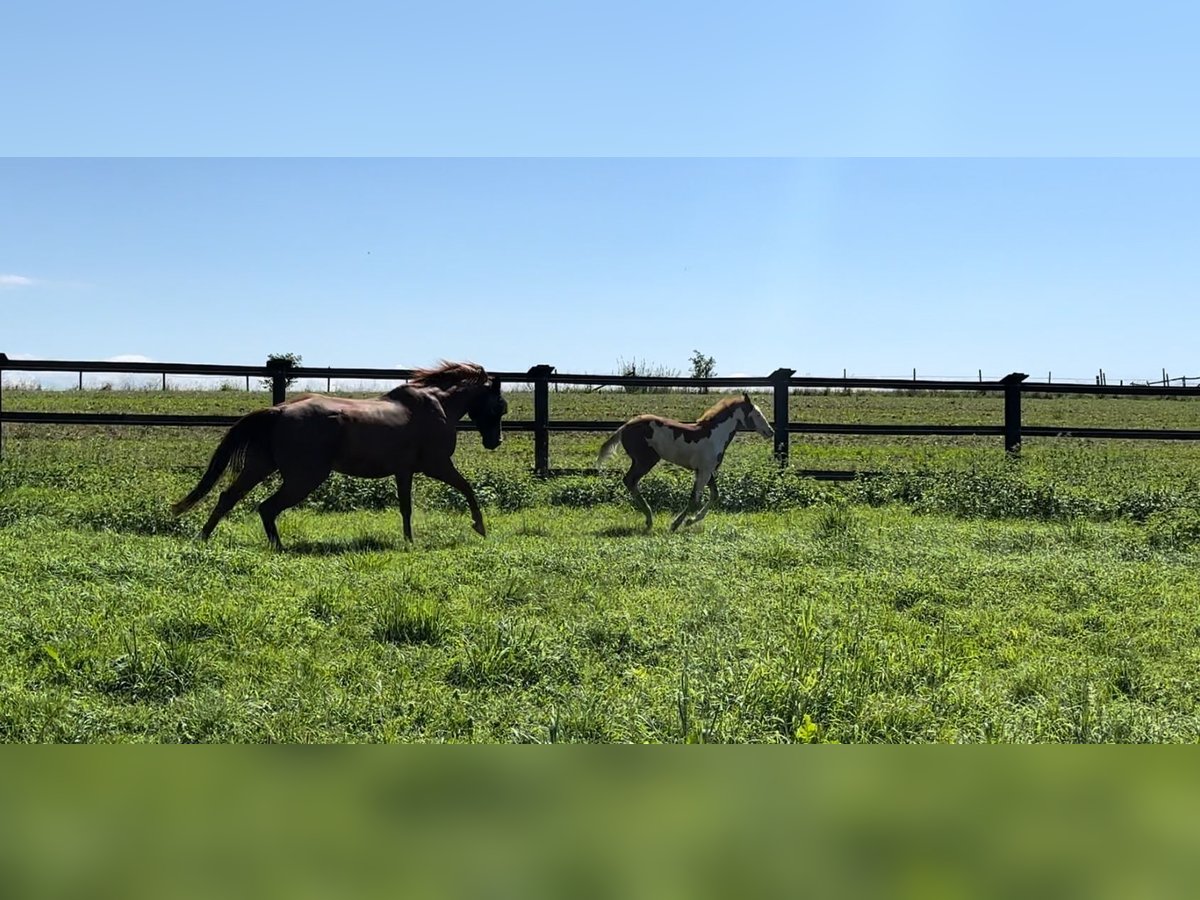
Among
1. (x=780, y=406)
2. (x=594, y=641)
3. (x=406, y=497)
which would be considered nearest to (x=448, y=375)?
(x=406, y=497)

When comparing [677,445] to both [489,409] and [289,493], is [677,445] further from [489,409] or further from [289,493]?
[289,493]

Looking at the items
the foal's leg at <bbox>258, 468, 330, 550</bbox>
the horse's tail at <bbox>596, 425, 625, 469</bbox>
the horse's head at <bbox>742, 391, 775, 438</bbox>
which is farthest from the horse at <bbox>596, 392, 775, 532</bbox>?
the foal's leg at <bbox>258, 468, 330, 550</bbox>

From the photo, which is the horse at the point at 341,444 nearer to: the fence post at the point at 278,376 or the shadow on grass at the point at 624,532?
the shadow on grass at the point at 624,532

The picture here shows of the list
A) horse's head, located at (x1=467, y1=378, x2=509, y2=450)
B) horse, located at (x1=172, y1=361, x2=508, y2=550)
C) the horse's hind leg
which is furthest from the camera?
horse's head, located at (x1=467, y1=378, x2=509, y2=450)

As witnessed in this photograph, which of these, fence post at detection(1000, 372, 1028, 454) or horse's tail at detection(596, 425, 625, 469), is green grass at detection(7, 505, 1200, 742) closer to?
horse's tail at detection(596, 425, 625, 469)

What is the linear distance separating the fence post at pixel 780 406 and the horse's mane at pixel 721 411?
2521 millimetres

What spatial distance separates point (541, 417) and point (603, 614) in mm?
8102

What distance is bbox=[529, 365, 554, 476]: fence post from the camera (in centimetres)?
1296

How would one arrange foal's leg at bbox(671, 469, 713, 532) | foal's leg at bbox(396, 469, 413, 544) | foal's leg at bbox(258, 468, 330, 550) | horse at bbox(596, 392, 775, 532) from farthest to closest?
horse at bbox(596, 392, 775, 532) → foal's leg at bbox(671, 469, 713, 532) → foal's leg at bbox(396, 469, 413, 544) → foal's leg at bbox(258, 468, 330, 550)

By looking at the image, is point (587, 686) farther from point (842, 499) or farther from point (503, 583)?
point (842, 499)

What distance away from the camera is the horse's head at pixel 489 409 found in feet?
35.2

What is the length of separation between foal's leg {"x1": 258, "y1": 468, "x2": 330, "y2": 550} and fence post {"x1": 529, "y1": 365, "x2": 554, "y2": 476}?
4.25 metres

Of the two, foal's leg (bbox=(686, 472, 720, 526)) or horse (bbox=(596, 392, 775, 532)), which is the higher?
horse (bbox=(596, 392, 775, 532))

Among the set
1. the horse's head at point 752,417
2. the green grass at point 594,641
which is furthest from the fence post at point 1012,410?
the green grass at point 594,641
